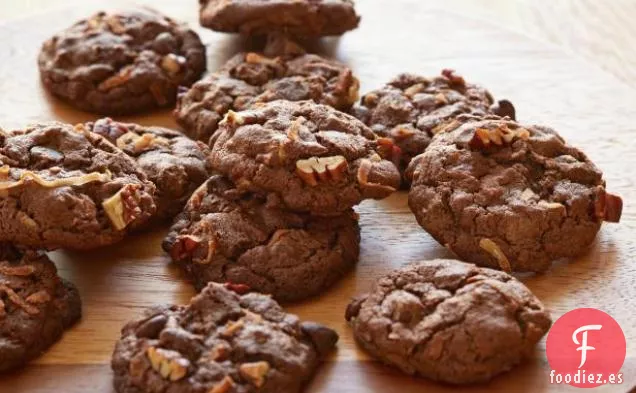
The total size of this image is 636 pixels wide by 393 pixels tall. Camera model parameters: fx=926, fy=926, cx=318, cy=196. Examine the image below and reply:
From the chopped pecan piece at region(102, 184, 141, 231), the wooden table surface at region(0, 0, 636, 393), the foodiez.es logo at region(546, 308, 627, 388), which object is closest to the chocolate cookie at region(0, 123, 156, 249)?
the chopped pecan piece at region(102, 184, 141, 231)

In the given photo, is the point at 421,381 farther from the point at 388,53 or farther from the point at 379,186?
the point at 388,53

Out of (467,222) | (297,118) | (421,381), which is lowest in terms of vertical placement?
(421,381)

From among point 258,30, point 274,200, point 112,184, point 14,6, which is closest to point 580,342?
point 274,200

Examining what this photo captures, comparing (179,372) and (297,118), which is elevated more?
(297,118)

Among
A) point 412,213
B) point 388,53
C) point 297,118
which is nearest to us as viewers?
point 297,118

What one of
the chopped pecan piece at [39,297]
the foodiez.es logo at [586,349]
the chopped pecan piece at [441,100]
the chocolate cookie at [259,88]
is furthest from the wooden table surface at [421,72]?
the chopped pecan piece at [441,100]

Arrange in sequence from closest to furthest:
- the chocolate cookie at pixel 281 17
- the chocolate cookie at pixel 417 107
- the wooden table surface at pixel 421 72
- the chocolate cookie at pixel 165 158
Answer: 1. the wooden table surface at pixel 421 72
2. the chocolate cookie at pixel 165 158
3. the chocolate cookie at pixel 417 107
4. the chocolate cookie at pixel 281 17

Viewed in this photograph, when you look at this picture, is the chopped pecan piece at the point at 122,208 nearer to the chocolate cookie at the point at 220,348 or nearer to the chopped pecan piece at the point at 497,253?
the chocolate cookie at the point at 220,348
